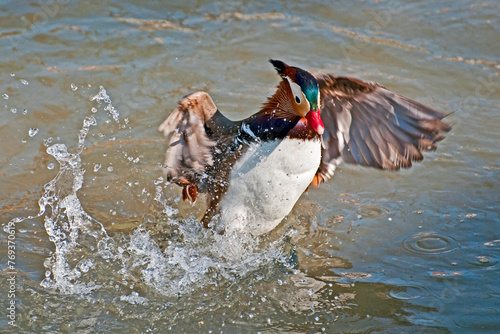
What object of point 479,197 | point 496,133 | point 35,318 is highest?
point 496,133

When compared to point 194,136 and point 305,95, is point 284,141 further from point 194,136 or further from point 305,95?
point 194,136

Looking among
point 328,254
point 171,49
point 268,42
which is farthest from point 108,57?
point 328,254

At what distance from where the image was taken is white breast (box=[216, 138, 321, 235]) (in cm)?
375

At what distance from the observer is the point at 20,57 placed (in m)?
6.59

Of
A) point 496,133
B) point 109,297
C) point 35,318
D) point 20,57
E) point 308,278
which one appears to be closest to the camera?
point 35,318

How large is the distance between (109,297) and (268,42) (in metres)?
4.32

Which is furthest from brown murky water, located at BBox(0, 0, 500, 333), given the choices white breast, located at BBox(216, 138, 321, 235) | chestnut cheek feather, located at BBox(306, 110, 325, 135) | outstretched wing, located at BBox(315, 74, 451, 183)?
chestnut cheek feather, located at BBox(306, 110, 325, 135)

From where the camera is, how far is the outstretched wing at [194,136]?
4059 millimetres

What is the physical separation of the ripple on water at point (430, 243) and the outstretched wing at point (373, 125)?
0.66m

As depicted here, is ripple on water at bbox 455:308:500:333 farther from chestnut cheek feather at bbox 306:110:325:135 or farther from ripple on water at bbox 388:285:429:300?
chestnut cheek feather at bbox 306:110:325:135

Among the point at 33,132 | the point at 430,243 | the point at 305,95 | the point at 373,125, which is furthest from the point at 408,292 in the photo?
the point at 33,132

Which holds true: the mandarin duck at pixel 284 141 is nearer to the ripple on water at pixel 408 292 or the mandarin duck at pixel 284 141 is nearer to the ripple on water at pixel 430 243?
the ripple on water at pixel 430 243

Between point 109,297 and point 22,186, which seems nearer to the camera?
point 109,297

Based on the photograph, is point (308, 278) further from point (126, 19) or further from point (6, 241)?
point (126, 19)
